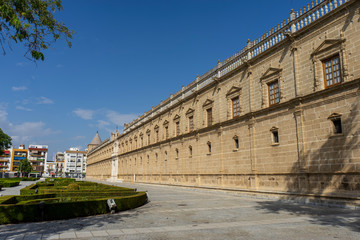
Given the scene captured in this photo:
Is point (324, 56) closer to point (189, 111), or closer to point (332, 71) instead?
point (332, 71)

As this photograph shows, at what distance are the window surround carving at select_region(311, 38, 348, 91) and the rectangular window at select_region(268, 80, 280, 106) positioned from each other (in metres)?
3.39

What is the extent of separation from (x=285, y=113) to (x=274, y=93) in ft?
7.13

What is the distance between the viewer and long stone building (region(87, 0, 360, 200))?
14538mm

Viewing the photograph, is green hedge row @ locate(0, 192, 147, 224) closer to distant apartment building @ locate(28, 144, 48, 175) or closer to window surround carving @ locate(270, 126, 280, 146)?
window surround carving @ locate(270, 126, 280, 146)

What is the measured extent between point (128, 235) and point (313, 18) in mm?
16599

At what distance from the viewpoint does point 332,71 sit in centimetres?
1559

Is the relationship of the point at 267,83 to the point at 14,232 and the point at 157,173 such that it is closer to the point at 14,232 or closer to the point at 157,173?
the point at 14,232

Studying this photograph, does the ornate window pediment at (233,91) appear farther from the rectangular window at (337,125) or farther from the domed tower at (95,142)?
the domed tower at (95,142)

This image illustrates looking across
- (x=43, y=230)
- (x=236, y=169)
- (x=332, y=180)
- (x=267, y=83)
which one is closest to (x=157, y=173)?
(x=236, y=169)

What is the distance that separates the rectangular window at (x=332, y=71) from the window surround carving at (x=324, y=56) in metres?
0.17

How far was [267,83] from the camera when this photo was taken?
66.8ft

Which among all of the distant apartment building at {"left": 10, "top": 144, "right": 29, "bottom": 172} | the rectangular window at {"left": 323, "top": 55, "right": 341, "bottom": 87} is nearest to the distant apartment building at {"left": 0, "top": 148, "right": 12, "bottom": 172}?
the distant apartment building at {"left": 10, "top": 144, "right": 29, "bottom": 172}

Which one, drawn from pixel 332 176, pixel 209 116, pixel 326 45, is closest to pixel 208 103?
pixel 209 116

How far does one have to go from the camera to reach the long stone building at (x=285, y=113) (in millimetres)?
14538
